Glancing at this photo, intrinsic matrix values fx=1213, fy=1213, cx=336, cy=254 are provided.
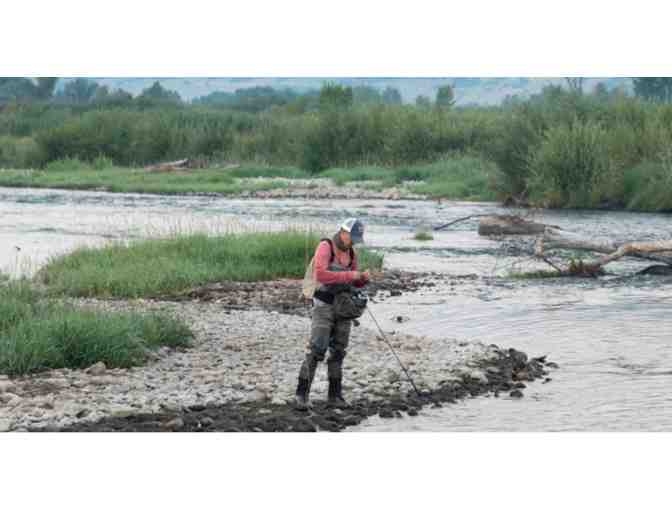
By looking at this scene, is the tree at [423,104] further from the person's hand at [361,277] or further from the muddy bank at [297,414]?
the person's hand at [361,277]

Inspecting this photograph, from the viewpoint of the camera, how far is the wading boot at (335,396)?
34.2ft

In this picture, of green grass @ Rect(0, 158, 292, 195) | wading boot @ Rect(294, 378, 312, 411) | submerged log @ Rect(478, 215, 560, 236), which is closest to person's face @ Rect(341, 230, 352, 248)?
wading boot @ Rect(294, 378, 312, 411)

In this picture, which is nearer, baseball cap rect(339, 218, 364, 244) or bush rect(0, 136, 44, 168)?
baseball cap rect(339, 218, 364, 244)

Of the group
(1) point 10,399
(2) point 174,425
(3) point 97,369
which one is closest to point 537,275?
(3) point 97,369

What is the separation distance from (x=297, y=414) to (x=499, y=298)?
8.40 metres

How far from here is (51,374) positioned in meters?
11.1

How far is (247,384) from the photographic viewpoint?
441 inches

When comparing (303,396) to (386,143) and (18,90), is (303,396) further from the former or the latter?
(18,90)

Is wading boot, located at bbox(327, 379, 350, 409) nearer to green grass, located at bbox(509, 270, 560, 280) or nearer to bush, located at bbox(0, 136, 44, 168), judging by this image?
green grass, located at bbox(509, 270, 560, 280)

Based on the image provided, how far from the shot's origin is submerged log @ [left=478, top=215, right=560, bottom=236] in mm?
26625

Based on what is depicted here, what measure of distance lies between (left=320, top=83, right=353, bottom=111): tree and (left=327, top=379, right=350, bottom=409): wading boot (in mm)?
40151

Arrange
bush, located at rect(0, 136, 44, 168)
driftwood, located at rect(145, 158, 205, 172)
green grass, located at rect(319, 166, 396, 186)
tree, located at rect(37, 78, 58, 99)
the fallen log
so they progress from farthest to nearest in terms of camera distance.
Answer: tree, located at rect(37, 78, 58, 99) < bush, located at rect(0, 136, 44, 168) < driftwood, located at rect(145, 158, 205, 172) < green grass, located at rect(319, 166, 396, 186) < the fallen log

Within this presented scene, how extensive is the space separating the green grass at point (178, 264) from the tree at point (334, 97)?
30774mm

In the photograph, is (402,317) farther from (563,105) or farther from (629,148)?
(563,105)
